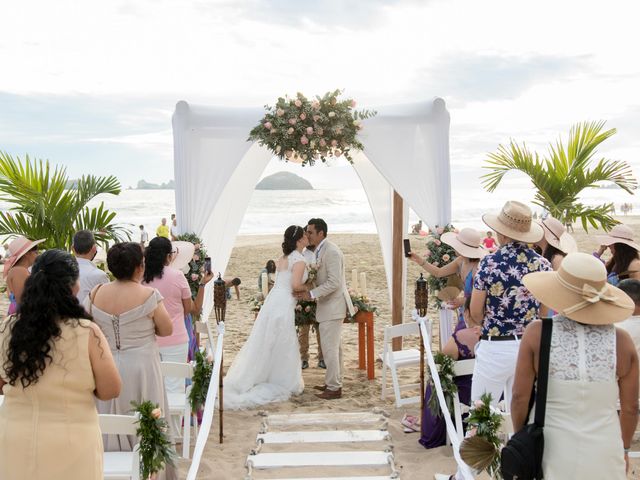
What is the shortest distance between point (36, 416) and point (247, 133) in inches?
200

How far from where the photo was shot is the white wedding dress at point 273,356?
6.95 m

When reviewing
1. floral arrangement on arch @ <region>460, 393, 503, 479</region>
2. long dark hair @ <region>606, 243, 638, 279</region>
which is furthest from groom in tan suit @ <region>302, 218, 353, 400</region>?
floral arrangement on arch @ <region>460, 393, 503, 479</region>

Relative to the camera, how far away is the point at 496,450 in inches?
129

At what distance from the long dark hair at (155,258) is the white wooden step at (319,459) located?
1607 mm

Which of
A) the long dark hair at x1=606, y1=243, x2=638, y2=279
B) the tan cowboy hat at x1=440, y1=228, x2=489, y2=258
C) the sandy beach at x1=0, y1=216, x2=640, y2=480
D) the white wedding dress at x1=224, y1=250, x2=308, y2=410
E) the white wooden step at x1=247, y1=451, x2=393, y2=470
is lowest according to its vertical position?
the sandy beach at x1=0, y1=216, x2=640, y2=480

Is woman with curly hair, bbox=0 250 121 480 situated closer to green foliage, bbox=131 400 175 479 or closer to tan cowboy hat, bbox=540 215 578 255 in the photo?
green foliage, bbox=131 400 175 479

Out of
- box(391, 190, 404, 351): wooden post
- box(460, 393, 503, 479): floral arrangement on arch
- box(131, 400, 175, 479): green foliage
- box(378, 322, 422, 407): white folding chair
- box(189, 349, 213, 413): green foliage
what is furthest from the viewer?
box(391, 190, 404, 351): wooden post

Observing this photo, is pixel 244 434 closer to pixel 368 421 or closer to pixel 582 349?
pixel 368 421

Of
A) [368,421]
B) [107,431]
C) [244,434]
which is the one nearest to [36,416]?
[107,431]

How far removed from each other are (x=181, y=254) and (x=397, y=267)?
3.23 meters

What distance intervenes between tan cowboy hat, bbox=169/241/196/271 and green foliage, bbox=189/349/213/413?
160cm

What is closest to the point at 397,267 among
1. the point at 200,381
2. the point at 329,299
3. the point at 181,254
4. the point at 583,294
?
the point at 329,299

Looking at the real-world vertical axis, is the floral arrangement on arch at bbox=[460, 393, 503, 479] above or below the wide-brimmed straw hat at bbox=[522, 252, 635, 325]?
below

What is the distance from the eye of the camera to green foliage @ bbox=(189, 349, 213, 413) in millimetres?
5113
